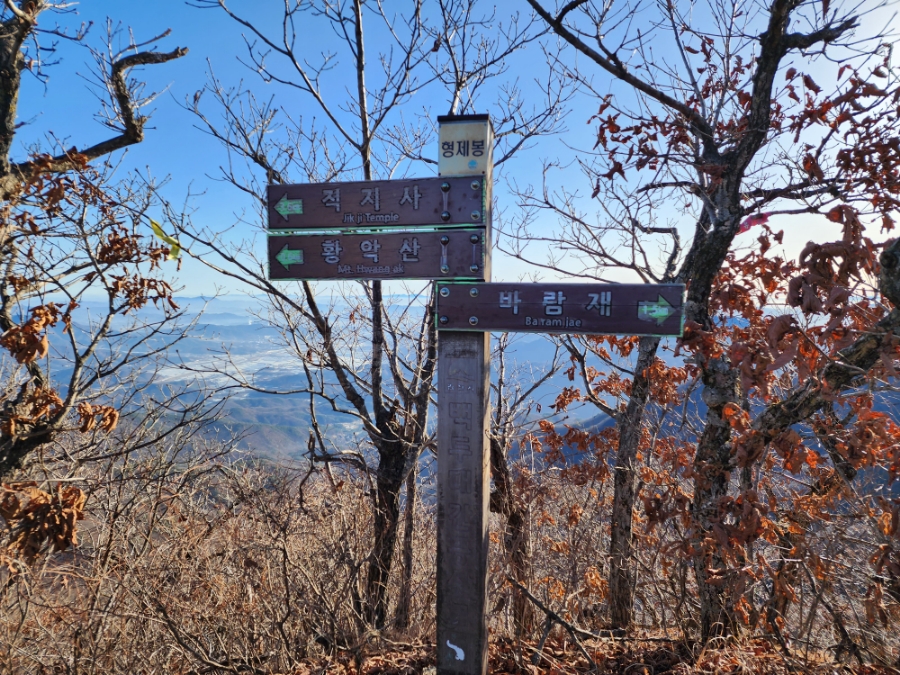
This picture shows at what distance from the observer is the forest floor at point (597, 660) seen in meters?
2.70

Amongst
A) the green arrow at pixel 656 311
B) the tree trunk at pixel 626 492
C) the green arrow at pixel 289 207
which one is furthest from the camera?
the tree trunk at pixel 626 492

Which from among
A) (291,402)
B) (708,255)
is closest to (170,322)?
(708,255)

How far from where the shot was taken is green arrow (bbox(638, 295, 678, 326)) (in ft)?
6.86

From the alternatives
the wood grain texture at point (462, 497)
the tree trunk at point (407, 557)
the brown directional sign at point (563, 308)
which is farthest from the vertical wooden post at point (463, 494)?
the tree trunk at point (407, 557)

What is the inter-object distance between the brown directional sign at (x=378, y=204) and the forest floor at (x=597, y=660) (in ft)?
8.61

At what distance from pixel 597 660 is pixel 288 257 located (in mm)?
3150

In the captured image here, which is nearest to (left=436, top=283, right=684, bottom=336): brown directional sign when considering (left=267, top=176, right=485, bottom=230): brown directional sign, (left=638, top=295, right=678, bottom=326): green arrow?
(left=638, top=295, right=678, bottom=326): green arrow

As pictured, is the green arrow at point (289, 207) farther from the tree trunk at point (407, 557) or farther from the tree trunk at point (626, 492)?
the tree trunk at point (626, 492)

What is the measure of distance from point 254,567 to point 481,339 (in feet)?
9.33

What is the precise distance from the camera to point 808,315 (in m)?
1.94

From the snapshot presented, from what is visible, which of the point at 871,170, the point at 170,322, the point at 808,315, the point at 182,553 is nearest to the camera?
the point at 808,315

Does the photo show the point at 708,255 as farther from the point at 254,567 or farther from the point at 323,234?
the point at 254,567

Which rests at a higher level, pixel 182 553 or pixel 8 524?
pixel 8 524

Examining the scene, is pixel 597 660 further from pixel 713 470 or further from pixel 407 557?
pixel 407 557
